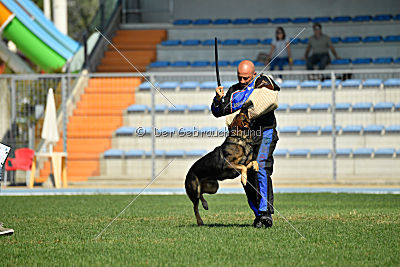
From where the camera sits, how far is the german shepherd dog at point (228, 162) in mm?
8594

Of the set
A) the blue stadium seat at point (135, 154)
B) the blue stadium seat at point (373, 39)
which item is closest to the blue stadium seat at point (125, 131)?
the blue stadium seat at point (135, 154)

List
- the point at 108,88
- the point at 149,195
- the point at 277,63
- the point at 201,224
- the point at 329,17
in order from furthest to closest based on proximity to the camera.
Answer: the point at 329,17 < the point at 277,63 < the point at 108,88 < the point at 149,195 < the point at 201,224

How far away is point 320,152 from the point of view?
18891mm

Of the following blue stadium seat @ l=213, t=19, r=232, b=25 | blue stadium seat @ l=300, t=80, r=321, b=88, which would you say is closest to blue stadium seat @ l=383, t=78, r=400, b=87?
blue stadium seat @ l=300, t=80, r=321, b=88

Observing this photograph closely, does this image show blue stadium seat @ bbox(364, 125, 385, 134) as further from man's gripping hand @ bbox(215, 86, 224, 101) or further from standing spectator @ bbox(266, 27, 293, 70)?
man's gripping hand @ bbox(215, 86, 224, 101)

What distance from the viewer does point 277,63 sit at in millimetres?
22781

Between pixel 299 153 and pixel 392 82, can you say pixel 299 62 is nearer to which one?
pixel 392 82

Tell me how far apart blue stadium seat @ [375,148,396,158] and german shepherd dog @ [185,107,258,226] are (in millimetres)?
10439

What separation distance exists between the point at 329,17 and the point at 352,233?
18967mm

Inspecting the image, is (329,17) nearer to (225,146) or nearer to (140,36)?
(140,36)

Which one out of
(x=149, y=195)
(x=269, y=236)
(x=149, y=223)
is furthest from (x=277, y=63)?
(x=269, y=236)

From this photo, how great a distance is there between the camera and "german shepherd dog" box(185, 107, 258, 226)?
8.59 meters

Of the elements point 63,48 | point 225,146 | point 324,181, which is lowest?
point 324,181

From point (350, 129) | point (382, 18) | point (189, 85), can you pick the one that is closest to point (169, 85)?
point (189, 85)
